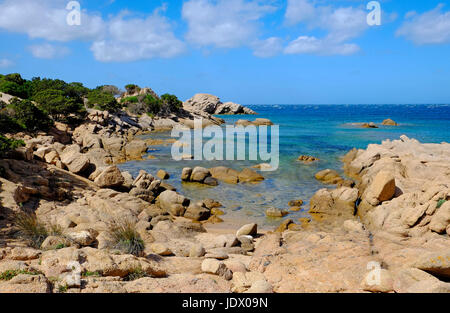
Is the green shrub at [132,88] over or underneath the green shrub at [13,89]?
over

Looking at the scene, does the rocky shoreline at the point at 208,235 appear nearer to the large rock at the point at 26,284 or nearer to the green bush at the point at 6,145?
the large rock at the point at 26,284

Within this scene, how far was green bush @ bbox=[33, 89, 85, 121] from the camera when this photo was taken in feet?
127

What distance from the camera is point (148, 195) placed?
19062 millimetres

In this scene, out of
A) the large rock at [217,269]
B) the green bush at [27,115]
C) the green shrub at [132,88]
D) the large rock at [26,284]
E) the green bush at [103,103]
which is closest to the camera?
the large rock at [26,284]

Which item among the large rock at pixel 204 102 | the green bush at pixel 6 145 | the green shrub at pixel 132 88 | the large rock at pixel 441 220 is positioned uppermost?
the green shrub at pixel 132 88

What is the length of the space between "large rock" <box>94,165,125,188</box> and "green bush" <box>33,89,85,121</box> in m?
24.1

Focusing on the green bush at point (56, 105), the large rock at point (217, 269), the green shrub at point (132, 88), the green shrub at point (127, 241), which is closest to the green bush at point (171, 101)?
the green shrub at point (132, 88)

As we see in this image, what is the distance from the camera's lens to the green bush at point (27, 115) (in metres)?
30.4

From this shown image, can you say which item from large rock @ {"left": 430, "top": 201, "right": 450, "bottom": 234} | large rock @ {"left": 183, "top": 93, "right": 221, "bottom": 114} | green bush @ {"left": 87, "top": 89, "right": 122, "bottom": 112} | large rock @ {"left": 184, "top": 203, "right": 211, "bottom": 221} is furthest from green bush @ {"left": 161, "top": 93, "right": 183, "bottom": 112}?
large rock @ {"left": 430, "top": 201, "right": 450, "bottom": 234}

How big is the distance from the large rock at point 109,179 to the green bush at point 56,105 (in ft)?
79.0

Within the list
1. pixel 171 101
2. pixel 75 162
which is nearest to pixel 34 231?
pixel 75 162

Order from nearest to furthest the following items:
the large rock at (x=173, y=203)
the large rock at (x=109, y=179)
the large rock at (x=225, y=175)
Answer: the large rock at (x=173, y=203) < the large rock at (x=109, y=179) < the large rock at (x=225, y=175)

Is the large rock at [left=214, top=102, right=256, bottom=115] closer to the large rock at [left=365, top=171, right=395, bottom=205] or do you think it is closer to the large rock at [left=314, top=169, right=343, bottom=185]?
the large rock at [left=314, top=169, right=343, bottom=185]

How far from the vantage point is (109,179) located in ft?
60.4
